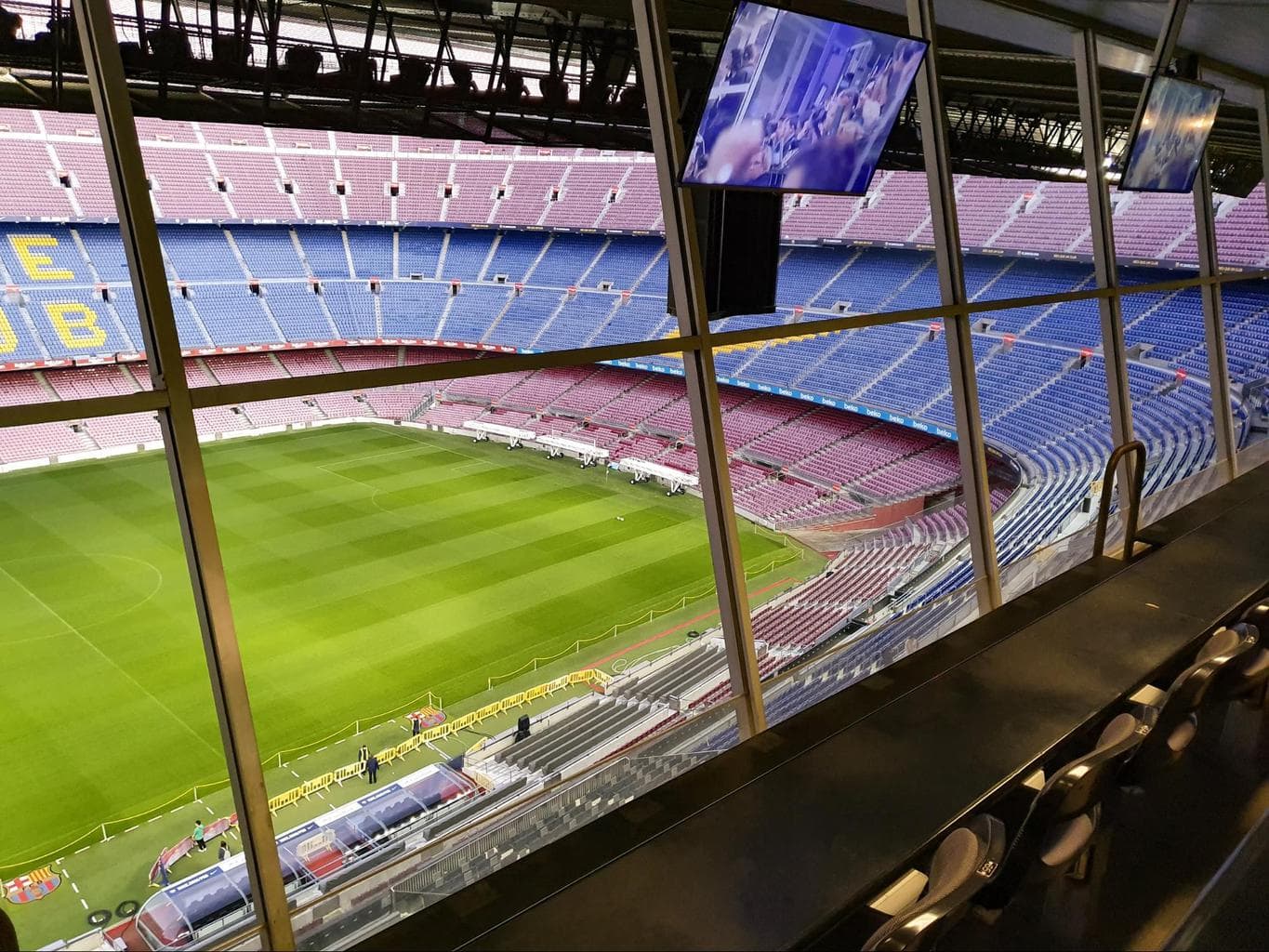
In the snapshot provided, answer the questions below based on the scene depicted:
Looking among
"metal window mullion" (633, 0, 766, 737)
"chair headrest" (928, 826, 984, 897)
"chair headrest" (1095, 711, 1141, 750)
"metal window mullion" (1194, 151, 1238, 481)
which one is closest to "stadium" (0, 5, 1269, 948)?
"metal window mullion" (633, 0, 766, 737)

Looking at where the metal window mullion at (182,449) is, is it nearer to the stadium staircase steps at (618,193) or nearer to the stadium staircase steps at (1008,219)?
the stadium staircase steps at (1008,219)

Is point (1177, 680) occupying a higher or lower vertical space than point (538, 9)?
lower

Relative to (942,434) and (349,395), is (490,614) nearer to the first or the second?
(942,434)

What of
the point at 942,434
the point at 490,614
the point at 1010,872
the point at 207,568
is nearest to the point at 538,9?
the point at 207,568

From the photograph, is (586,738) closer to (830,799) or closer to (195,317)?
(830,799)

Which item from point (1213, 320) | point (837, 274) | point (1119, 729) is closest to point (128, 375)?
point (837, 274)

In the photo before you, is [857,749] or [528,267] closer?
[857,749]

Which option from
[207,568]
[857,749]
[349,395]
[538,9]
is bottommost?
[349,395]

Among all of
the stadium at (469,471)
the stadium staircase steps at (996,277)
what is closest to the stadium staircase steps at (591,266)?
the stadium at (469,471)

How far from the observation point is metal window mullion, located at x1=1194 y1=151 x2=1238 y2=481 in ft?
19.2

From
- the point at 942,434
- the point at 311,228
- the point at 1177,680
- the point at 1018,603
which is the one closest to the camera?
the point at 1177,680

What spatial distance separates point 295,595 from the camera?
1309cm

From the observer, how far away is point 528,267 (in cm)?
2869

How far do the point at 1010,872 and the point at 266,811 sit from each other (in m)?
1.55
